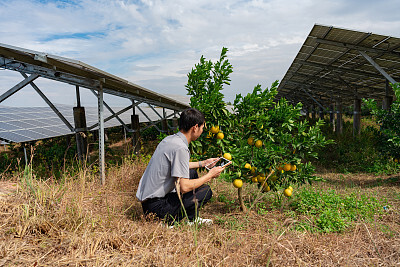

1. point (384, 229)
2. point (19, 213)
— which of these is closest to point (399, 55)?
point (384, 229)

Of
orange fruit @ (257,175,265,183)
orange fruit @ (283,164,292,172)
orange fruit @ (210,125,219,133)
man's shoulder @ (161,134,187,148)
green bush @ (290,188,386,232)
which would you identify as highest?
orange fruit @ (210,125,219,133)

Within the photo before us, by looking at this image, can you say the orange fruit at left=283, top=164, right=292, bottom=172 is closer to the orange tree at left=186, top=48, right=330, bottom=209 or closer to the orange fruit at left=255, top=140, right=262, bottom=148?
the orange tree at left=186, top=48, right=330, bottom=209

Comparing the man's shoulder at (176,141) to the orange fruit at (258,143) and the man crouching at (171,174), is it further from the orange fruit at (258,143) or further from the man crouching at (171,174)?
the orange fruit at (258,143)

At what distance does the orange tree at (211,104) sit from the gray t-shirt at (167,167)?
78cm

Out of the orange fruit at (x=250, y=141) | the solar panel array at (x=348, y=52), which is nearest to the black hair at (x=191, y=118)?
the orange fruit at (x=250, y=141)

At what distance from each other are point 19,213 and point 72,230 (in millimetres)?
581

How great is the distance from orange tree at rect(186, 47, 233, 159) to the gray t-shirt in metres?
0.78

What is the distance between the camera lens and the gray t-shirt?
3.05 m

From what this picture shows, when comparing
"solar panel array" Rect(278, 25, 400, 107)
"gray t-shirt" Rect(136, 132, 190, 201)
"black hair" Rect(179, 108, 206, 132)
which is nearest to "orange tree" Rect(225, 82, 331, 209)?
"black hair" Rect(179, 108, 206, 132)

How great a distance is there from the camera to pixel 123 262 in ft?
7.39

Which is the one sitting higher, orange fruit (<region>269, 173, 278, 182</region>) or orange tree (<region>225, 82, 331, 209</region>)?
orange tree (<region>225, 82, 331, 209</region>)

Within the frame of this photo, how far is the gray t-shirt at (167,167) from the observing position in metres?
3.05

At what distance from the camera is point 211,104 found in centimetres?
389

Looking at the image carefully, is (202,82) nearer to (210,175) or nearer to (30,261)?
(210,175)
